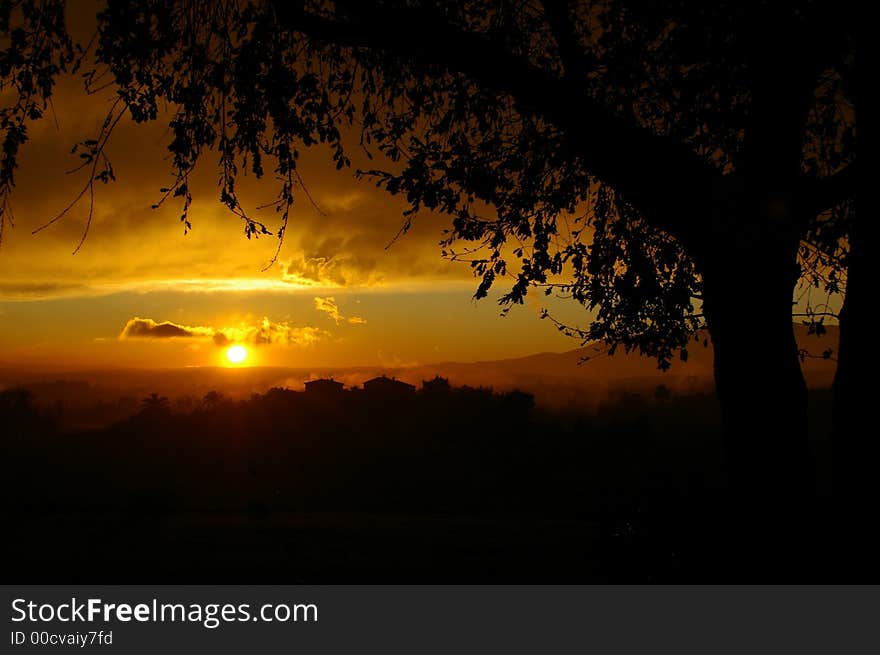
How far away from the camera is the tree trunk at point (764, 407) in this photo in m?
7.64

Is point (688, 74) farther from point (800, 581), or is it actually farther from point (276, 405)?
point (276, 405)

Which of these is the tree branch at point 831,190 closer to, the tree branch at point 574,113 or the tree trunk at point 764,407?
the tree trunk at point 764,407

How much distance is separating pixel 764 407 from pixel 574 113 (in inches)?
140

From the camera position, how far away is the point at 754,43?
8422 mm

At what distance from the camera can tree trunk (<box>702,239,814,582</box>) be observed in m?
7.64

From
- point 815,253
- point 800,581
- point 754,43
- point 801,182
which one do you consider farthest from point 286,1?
point 815,253

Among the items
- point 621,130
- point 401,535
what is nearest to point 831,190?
point 621,130

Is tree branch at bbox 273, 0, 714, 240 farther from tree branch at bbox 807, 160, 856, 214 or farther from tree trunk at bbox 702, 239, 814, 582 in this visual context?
tree branch at bbox 807, 160, 856, 214

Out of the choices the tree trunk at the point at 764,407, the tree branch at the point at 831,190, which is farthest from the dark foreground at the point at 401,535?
the tree branch at the point at 831,190

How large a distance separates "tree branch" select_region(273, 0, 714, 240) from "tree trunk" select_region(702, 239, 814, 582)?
758 mm

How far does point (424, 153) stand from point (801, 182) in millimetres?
5004

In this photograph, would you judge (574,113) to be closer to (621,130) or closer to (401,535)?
(621,130)

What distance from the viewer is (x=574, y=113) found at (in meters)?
8.02

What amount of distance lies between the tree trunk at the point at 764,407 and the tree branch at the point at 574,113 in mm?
758
